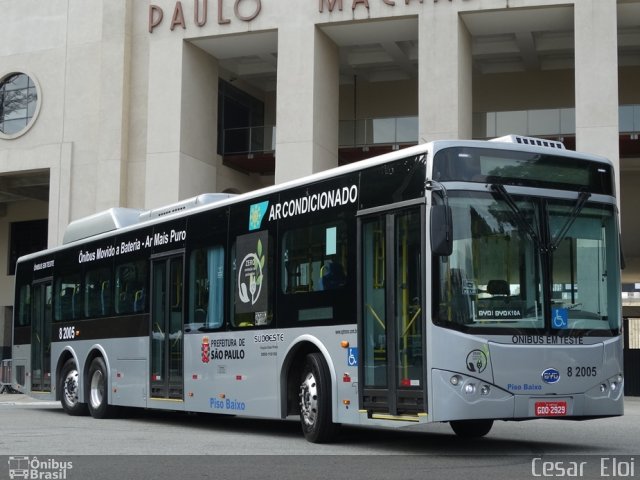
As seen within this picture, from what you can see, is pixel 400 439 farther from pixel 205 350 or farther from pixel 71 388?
pixel 71 388

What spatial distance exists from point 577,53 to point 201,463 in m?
20.9

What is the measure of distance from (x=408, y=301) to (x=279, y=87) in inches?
824

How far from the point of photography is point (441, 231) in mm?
10297

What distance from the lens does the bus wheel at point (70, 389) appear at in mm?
19469

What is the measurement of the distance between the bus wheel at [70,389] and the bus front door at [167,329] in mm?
3408

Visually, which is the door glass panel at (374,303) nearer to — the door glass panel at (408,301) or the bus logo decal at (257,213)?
the door glass panel at (408,301)

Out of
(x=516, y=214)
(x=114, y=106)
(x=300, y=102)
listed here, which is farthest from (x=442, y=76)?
(x=516, y=214)

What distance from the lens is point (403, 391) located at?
10.9 metres

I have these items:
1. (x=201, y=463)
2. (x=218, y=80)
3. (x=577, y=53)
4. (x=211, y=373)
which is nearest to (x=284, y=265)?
(x=211, y=373)

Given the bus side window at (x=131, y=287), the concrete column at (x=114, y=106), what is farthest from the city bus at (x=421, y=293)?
the concrete column at (x=114, y=106)

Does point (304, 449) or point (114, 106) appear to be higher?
point (114, 106)

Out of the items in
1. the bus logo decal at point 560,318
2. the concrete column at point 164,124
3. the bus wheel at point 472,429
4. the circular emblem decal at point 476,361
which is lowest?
the bus wheel at point 472,429

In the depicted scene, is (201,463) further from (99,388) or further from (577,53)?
(577,53)

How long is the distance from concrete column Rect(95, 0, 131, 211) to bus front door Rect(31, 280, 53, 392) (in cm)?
1316
